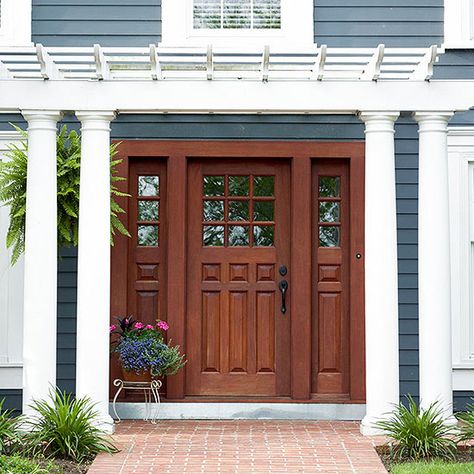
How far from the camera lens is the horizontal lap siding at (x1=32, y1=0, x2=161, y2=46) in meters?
9.17

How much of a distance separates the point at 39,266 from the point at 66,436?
133cm

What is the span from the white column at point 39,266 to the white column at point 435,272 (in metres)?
2.75

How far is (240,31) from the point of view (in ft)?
30.5

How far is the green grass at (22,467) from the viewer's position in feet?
21.8

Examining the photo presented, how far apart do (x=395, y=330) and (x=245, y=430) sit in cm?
146

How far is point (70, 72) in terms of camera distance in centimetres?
849

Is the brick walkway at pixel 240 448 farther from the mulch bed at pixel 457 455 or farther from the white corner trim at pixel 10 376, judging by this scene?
the white corner trim at pixel 10 376

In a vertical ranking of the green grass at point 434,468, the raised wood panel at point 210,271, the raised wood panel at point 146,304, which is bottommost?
the green grass at point 434,468

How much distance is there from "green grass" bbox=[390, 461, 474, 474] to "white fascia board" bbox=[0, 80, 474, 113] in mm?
2608

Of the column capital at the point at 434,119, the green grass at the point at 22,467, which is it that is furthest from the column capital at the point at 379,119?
the green grass at the point at 22,467

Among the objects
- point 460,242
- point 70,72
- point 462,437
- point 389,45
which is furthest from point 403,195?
point 70,72

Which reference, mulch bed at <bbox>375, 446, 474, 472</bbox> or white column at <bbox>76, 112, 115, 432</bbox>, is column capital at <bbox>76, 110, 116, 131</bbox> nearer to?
white column at <bbox>76, 112, 115, 432</bbox>

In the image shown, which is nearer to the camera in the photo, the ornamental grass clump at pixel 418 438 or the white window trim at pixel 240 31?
the ornamental grass clump at pixel 418 438

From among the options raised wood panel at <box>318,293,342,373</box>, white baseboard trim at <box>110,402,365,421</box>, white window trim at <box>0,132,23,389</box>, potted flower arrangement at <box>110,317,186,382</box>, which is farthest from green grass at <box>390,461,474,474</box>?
white window trim at <box>0,132,23,389</box>
